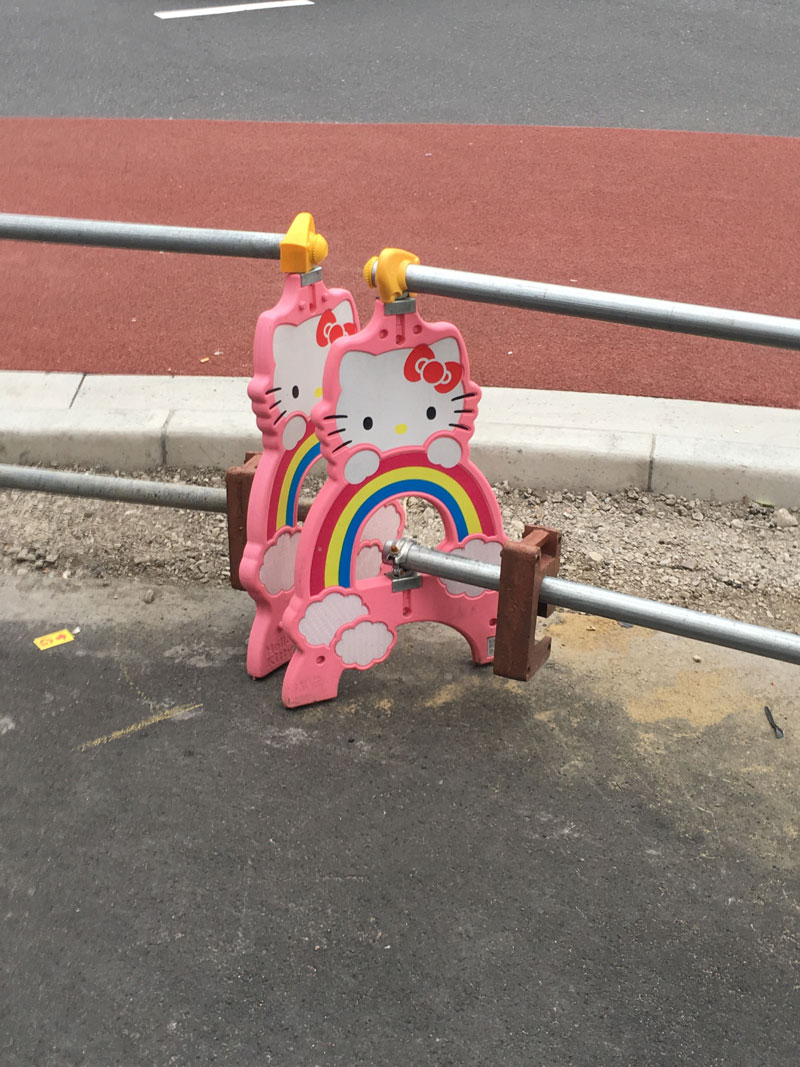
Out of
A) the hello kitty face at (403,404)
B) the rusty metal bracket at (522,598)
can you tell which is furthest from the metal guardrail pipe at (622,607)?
the hello kitty face at (403,404)

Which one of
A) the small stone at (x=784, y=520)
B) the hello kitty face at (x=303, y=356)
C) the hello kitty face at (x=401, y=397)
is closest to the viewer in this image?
the hello kitty face at (x=401, y=397)

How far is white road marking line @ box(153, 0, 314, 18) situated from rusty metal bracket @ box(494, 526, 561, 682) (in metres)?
9.94

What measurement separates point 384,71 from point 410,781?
815 centimetres

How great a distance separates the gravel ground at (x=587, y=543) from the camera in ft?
11.8

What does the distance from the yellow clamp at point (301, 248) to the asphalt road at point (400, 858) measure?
112 cm

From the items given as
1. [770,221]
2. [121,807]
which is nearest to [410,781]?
[121,807]

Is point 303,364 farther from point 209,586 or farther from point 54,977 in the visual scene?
point 54,977

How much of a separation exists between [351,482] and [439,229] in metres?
3.93

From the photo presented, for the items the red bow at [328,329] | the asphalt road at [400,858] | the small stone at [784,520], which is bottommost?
the asphalt road at [400,858]

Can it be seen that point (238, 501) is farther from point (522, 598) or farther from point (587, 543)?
point (587, 543)

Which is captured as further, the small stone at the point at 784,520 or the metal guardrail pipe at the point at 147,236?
the small stone at the point at 784,520

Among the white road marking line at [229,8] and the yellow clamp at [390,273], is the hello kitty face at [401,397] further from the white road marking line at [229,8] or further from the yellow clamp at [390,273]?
the white road marking line at [229,8]

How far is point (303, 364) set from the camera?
9.83 ft

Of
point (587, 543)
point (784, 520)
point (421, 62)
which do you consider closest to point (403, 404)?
point (587, 543)
